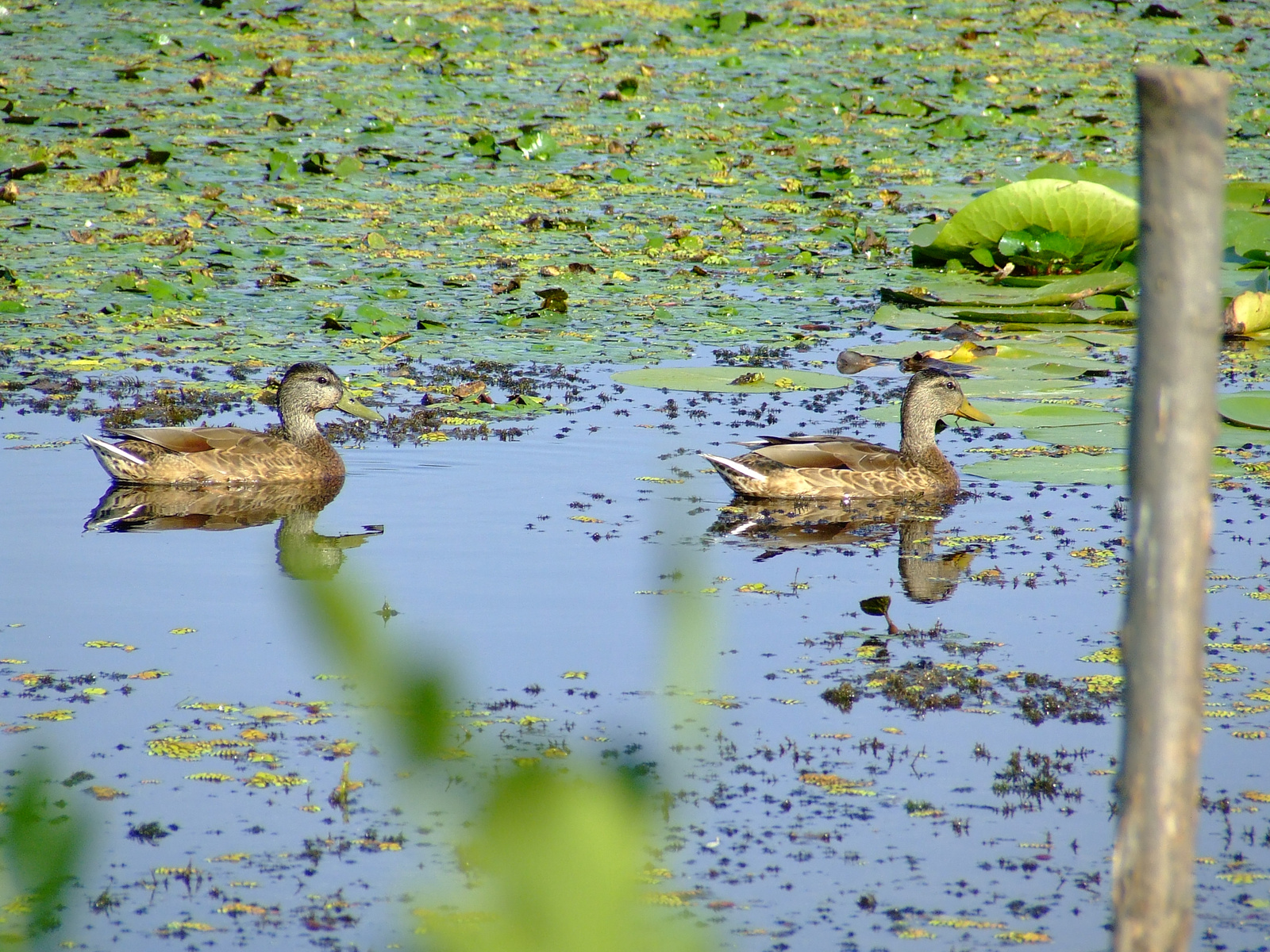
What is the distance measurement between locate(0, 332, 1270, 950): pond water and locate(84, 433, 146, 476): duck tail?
0.15 meters

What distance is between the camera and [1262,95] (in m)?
17.1

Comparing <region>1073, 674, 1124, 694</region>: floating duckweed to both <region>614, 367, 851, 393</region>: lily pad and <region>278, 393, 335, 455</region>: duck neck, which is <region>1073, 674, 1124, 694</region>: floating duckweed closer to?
<region>614, 367, 851, 393</region>: lily pad

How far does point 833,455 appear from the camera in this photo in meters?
7.44

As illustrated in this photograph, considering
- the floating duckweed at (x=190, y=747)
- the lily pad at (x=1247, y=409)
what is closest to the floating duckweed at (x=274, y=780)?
the floating duckweed at (x=190, y=747)

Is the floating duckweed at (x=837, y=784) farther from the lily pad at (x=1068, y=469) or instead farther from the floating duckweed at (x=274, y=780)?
the lily pad at (x=1068, y=469)

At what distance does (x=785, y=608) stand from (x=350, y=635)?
4588 millimetres

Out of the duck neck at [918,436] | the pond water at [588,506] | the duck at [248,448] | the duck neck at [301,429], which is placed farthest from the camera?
the duck neck at [301,429]

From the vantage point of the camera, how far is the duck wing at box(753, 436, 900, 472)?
24.3 feet

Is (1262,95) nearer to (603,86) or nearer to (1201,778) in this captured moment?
(603,86)

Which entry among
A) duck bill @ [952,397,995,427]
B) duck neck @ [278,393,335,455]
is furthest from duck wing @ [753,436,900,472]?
duck neck @ [278,393,335,455]

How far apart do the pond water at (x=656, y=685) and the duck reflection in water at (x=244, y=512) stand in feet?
0.27

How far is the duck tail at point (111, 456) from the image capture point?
24.3 ft

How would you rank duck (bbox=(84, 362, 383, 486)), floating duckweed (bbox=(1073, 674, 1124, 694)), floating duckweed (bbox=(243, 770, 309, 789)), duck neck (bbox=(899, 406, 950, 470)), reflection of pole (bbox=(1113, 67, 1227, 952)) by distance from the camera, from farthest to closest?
duck neck (bbox=(899, 406, 950, 470))
duck (bbox=(84, 362, 383, 486))
floating duckweed (bbox=(1073, 674, 1124, 694))
floating duckweed (bbox=(243, 770, 309, 789))
reflection of pole (bbox=(1113, 67, 1227, 952))

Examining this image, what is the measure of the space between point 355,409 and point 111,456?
1.33 meters
